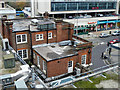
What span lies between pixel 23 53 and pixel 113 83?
1919cm

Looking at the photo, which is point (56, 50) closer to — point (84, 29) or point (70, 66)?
point (70, 66)

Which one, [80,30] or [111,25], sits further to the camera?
[111,25]

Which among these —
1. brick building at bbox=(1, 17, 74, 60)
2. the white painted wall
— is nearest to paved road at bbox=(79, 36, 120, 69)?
brick building at bbox=(1, 17, 74, 60)

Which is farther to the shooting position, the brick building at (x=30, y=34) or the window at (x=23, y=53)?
the window at (x=23, y=53)

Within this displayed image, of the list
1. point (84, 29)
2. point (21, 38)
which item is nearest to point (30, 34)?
point (21, 38)

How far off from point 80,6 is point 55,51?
47.7 metres

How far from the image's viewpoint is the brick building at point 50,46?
25.3 m

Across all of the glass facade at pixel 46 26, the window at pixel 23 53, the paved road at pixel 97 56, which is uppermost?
the glass facade at pixel 46 26

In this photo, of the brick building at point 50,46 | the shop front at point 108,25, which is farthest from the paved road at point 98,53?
the shop front at point 108,25

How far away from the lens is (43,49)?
1126 inches

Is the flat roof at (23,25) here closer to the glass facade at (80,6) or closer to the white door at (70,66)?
the white door at (70,66)

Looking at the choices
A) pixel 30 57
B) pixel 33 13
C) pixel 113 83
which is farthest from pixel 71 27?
pixel 33 13

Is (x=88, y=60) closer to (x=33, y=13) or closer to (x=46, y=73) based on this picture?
(x=46, y=73)

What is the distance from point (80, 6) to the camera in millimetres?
71125
